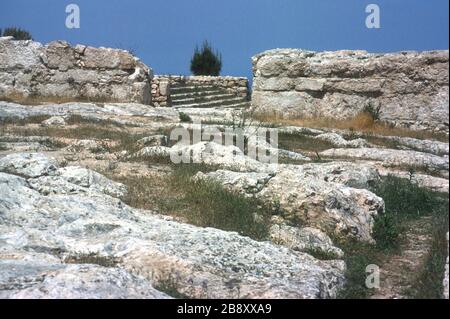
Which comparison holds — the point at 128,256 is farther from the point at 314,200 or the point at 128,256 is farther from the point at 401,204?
the point at 401,204

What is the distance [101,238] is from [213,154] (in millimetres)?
3512

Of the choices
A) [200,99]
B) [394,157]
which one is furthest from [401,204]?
[200,99]

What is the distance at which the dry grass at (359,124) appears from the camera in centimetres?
1301

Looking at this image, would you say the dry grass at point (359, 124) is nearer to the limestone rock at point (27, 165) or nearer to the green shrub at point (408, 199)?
the green shrub at point (408, 199)

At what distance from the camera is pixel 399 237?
207 inches

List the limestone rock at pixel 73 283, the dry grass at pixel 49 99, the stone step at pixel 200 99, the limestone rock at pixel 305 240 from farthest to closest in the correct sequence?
the stone step at pixel 200 99, the dry grass at pixel 49 99, the limestone rock at pixel 305 240, the limestone rock at pixel 73 283

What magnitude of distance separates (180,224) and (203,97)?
683 inches

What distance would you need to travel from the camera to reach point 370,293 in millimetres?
3996

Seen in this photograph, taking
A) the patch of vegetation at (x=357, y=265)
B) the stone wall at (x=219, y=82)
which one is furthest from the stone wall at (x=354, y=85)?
the patch of vegetation at (x=357, y=265)

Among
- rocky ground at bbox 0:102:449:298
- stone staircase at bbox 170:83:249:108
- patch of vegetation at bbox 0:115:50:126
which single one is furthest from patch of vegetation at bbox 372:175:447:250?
stone staircase at bbox 170:83:249:108

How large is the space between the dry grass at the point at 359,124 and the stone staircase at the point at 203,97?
630 cm

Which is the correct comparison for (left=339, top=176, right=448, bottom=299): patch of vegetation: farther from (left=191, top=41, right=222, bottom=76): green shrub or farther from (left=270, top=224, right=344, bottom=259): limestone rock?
(left=191, top=41, right=222, bottom=76): green shrub
